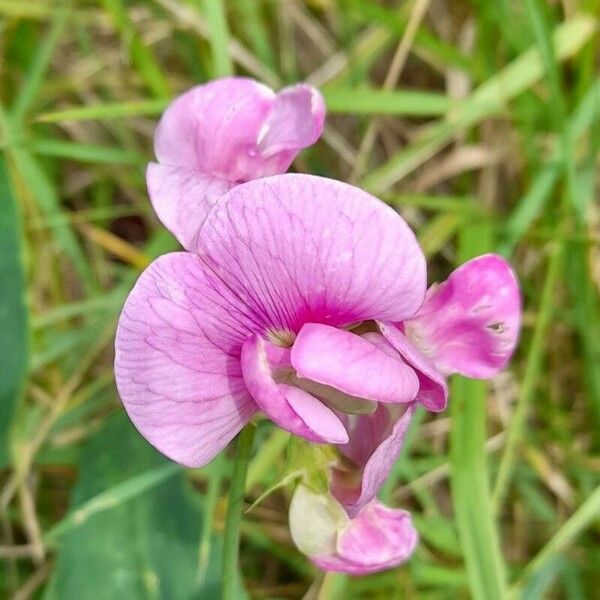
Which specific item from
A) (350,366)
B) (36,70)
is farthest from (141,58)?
(350,366)

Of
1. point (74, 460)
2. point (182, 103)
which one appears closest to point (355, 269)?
point (182, 103)

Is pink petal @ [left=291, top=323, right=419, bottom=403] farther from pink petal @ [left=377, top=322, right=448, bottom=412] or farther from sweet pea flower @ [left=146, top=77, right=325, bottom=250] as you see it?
sweet pea flower @ [left=146, top=77, right=325, bottom=250]

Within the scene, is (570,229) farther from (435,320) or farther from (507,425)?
(435,320)

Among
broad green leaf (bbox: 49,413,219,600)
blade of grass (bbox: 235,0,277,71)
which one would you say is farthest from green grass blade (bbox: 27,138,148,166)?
broad green leaf (bbox: 49,413,219,600)

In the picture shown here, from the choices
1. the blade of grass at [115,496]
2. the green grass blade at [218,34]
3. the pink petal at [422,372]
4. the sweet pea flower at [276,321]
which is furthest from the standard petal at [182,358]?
the green grass blade at [218,34]

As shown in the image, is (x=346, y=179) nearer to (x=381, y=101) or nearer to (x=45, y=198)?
(x=381, y=101)

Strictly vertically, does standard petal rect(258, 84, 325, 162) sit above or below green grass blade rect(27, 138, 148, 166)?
above
